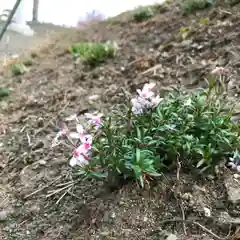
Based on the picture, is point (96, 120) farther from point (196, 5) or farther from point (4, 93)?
point (196, 5)

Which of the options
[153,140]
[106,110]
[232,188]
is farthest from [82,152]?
[106,110]

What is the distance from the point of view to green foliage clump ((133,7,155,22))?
12.5 feet

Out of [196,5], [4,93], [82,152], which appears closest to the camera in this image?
[82,152]

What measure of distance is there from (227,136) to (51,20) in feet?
10.7

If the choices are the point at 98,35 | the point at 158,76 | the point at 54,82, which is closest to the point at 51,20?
the point at 98,35

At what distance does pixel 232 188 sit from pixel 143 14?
2.65 m

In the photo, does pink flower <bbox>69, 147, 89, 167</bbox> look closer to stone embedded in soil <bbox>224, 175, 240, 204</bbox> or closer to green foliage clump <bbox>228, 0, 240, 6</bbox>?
stone embedded in soil <bbox>224, 175, 240, 204</bbox>

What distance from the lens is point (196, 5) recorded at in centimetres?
333

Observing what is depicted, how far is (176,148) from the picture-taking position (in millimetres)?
1470

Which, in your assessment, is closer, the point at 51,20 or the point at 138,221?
the point at 138,221

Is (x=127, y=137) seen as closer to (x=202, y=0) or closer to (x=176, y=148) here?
(x=176, y=148)

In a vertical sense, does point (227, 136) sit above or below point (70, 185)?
above

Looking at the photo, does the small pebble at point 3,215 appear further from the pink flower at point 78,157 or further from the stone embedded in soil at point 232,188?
the stone embedded in soil at point 232,188

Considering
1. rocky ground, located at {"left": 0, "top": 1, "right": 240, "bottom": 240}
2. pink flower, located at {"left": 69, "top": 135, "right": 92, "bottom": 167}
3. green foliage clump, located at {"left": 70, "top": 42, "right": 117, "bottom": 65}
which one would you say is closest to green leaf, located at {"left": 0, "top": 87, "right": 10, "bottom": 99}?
rocky ground, located at {"left": 0, "top": 1, "right": 240, "bottom": 240}
